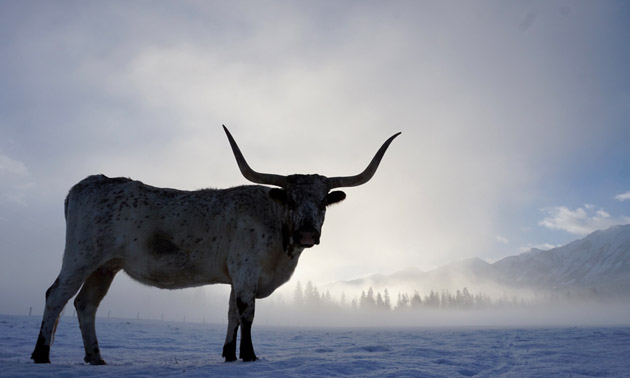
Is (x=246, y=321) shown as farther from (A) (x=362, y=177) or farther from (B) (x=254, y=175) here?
(A) (x=362, y=177)

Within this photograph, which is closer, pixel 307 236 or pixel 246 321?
pixel 246 321

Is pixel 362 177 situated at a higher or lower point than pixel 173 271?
higher

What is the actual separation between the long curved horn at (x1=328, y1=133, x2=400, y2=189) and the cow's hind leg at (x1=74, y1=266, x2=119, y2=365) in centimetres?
447


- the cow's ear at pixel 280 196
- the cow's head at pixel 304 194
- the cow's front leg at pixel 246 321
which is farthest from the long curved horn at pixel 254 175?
the cow's front leg at pixel 246 321

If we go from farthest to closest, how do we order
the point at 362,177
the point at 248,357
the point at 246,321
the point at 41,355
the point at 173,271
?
the point at 362,177, the point at 173,271, the point at 246,321, the point at 248,357, the point at 41,355

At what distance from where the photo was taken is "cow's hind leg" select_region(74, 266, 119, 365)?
655 cm

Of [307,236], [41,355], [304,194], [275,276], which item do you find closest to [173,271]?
[275,276]

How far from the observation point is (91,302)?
7.04m

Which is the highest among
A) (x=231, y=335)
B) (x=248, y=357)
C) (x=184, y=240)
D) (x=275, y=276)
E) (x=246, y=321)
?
(x=184, y=240)

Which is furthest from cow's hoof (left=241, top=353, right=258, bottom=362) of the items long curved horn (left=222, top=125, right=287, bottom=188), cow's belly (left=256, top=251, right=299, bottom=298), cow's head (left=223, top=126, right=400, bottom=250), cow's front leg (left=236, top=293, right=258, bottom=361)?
long curved horn (left=222, top=125, right=287, bottom=188)

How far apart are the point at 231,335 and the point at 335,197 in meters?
3.16

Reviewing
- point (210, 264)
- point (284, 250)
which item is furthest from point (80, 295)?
point (284, 250)

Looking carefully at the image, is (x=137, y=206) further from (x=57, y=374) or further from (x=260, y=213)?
(x=57, y=374)

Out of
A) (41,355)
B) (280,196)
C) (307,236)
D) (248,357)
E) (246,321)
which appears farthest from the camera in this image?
(280,196)
